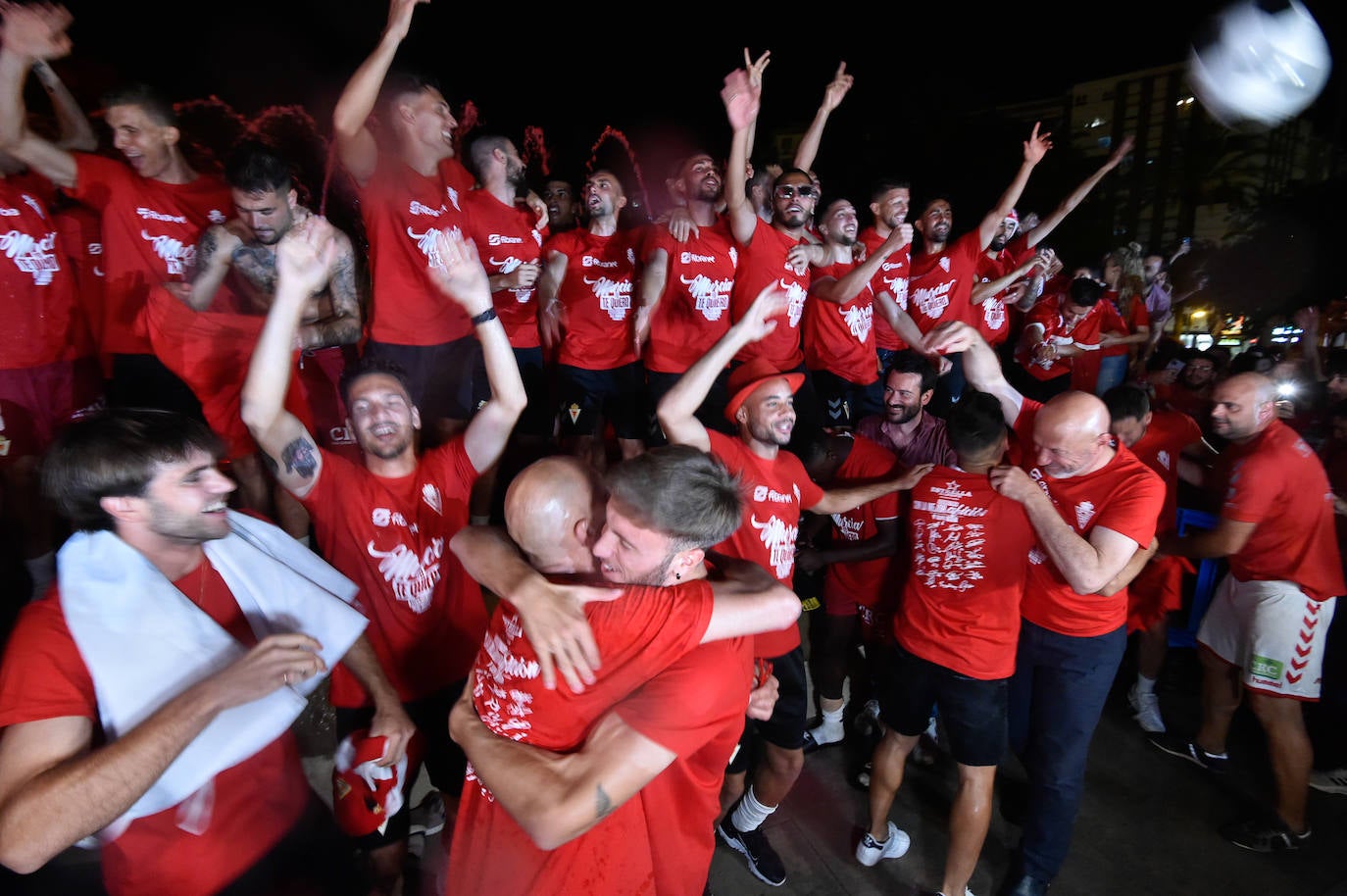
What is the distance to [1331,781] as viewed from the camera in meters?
4.16

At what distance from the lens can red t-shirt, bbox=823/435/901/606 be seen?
4.18 m

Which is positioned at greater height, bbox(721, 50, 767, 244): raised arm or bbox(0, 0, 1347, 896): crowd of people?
bbox(721, 50, 767, 244): raised arm

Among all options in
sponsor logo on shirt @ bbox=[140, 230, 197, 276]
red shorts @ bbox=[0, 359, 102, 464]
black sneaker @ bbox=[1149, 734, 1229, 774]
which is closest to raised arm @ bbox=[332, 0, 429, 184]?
sponsor logo on shirt @ bbox=[140, 230, 197, 276]

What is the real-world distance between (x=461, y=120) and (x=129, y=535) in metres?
11.2

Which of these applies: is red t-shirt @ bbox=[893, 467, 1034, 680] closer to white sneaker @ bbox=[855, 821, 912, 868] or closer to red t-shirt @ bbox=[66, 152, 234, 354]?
white sneaker @ bbox=[855, 821, 912, 868]

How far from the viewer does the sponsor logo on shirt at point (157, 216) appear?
3.79 meters

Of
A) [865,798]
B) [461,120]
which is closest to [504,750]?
[865,798]

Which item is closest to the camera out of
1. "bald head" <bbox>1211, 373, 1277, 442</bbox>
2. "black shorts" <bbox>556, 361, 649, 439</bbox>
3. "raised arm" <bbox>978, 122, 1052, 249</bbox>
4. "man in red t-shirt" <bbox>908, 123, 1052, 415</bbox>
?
"bald head" <bbox>1211, 373, 1277, 442</bbox>

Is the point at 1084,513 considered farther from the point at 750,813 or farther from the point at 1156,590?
the point at 750,813

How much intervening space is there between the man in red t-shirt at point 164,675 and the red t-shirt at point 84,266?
9.55ft

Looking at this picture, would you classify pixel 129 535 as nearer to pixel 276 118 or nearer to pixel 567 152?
pixel 276 118

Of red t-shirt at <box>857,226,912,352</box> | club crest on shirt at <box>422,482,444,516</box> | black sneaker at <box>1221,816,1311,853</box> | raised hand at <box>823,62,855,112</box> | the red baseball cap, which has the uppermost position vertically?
raised hand at <box>823,62,855,112</box>

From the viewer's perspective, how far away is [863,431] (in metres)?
5.12

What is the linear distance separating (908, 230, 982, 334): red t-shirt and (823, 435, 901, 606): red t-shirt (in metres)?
2.83
